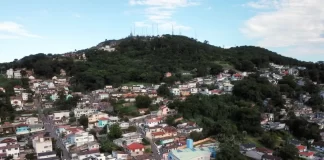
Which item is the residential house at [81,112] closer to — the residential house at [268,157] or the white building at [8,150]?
the white building at [8,150]

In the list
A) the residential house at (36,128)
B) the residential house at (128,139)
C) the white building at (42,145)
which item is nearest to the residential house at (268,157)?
the residential house at (128,139)

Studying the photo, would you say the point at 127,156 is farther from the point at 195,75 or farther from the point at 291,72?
the point at 291,72

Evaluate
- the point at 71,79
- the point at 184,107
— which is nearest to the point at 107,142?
the point at 184,107

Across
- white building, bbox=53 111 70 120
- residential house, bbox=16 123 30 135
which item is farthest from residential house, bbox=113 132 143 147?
white building, bbox=53 111 70 120

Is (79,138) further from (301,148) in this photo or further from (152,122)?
(301,148)

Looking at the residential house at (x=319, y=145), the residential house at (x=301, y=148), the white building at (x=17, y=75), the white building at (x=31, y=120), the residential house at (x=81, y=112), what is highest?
the white building at (x=17, y=75)
